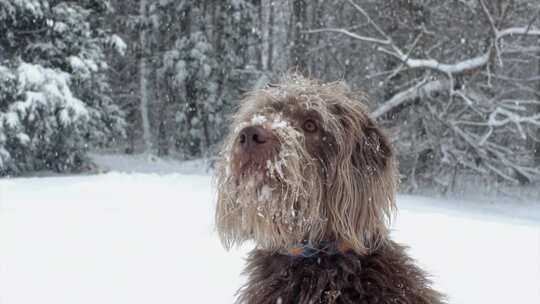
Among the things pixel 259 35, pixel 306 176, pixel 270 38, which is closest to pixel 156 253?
pixel 306 176

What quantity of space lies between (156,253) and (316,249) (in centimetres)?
351

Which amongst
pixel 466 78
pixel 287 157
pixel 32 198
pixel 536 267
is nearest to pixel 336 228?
pixel 287 157

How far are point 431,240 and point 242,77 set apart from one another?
19.1 metres

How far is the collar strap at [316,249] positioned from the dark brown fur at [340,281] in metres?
0.02

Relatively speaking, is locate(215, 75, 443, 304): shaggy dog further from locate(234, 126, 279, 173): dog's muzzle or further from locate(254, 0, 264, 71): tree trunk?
locate(254, 0, 264, 71): tree trunk

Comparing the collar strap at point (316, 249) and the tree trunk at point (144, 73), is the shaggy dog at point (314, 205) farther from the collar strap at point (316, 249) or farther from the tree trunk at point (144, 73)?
the tree trunk at point (144, 73)

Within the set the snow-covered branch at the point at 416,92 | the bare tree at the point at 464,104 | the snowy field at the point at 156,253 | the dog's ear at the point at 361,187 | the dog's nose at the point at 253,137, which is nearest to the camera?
the dog's nose at the point at 253,137

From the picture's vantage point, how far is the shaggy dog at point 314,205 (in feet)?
8.55

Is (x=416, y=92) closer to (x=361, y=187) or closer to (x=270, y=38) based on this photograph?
(x=270, y=38)

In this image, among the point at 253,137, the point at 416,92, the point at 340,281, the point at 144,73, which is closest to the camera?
the point at 253,137

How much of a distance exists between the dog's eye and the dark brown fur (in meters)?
0.65

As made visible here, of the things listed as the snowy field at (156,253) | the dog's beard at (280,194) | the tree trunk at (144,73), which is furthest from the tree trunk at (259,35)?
the dog's beard at (280,194)

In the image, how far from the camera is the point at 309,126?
9.28ft

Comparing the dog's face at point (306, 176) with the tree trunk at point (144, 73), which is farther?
the tree trunk at point (144, 73)
